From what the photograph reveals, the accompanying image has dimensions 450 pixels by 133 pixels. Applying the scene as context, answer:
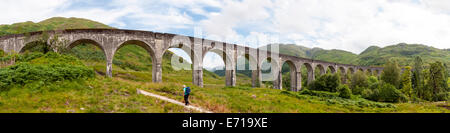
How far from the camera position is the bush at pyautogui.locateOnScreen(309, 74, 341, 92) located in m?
33.9

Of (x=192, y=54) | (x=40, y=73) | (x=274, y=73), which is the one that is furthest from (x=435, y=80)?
(x=40, y=73)

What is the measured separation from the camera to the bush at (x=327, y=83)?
111ft

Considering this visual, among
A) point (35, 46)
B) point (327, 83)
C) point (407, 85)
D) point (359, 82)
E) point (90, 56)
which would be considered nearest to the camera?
point (35, 46)

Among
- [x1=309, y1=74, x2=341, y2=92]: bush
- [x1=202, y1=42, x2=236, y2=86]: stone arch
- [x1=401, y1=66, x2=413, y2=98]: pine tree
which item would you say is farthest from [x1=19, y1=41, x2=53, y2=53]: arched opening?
[x1=401, y1=66, x2=413, y2=98]: pine tree

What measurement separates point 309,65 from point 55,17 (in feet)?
388

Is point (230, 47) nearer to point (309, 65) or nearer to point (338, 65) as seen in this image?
point (309, 65)

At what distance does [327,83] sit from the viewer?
34.4 m

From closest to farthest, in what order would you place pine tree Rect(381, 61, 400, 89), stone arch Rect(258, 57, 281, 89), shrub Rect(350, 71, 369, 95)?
stone arch Rect(258, 57, 281, 89), shrub Rect(350, 71, 369, 95), pine tree Rect(381, 61, 400, 89)

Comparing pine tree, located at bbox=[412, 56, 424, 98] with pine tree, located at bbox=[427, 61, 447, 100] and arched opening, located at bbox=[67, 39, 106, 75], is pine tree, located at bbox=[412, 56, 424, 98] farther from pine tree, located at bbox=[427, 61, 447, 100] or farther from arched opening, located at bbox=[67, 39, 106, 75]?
arched opening, located at bbox=[67, 39, 106, 75]

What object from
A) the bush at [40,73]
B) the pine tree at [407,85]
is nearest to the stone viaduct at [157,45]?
the bush at [40,73]

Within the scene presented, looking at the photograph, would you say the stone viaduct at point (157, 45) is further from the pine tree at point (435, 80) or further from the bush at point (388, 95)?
the pine tree at point (435, 80)

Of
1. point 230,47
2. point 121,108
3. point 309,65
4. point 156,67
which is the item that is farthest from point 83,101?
point 309,65

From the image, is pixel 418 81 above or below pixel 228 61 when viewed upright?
below

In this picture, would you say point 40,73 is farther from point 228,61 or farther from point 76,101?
point 228,61
